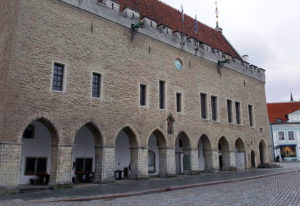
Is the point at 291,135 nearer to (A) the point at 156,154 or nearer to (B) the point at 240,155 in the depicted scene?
(B) the point at 240,155

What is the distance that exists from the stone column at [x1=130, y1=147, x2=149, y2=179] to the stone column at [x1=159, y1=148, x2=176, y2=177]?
1.77 metres

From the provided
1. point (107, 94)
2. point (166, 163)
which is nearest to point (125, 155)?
point (166, 163)

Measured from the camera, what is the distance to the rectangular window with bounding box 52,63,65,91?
13961mm

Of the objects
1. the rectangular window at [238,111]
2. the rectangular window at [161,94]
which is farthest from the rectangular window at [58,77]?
the rectangular window at [238,111]

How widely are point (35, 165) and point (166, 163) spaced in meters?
7.97

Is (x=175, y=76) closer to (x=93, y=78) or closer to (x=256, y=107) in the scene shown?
(x=93, y=78)

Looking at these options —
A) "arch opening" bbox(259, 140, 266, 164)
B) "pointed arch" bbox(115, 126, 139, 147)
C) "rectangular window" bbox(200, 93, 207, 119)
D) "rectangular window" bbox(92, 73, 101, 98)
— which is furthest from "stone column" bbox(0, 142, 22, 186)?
"arch opening" bbox(259, 140, 266, 164)

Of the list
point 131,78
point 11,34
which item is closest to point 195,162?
point 131,78

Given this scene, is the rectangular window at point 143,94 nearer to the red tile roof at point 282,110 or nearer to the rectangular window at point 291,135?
the red tile roof at point 282,110

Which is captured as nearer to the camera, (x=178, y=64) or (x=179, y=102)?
A: (x=179, y=102)

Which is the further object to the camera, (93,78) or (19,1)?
(93,78)

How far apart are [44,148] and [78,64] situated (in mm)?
4973

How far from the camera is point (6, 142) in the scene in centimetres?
1158

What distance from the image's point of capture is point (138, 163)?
16.6 m
